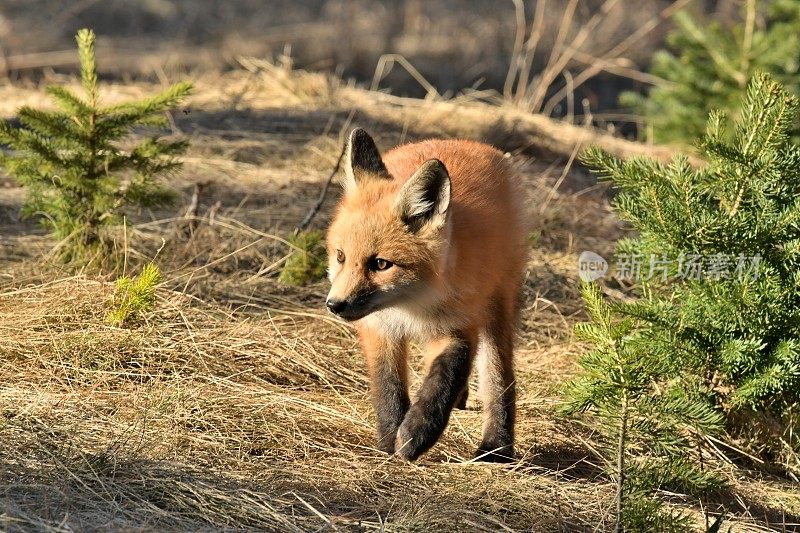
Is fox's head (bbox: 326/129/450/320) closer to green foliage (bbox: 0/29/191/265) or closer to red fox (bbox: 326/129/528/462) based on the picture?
red fox (bbox: 326/129/528/462)

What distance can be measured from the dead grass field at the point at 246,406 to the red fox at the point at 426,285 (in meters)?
0.23

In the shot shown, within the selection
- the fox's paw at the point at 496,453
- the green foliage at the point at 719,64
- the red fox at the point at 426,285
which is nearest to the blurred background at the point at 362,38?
the green foliage at the point at 719,64

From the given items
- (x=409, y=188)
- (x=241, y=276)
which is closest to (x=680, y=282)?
(x=409, y=188)

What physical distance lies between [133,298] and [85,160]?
104 cm

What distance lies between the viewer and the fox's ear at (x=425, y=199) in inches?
165

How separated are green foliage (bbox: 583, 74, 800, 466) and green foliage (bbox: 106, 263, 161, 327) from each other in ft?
7.02

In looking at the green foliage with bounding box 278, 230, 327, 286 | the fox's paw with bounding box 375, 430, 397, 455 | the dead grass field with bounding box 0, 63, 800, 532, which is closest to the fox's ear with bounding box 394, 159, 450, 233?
the fox's paw with bounding box 375, 430, 397, 455

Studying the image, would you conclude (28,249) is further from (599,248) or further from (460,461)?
(599,248)

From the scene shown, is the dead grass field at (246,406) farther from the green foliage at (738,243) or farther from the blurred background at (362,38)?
the blurred background at (362,38)

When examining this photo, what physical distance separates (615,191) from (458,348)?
4656 mm

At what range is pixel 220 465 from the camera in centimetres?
399

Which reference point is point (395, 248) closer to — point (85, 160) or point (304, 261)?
point (304, 261)

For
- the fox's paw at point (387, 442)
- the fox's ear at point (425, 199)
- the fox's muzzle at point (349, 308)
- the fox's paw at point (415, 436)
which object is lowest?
the fox's paw at point (387, 442)

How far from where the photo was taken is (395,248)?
431 centimetres
